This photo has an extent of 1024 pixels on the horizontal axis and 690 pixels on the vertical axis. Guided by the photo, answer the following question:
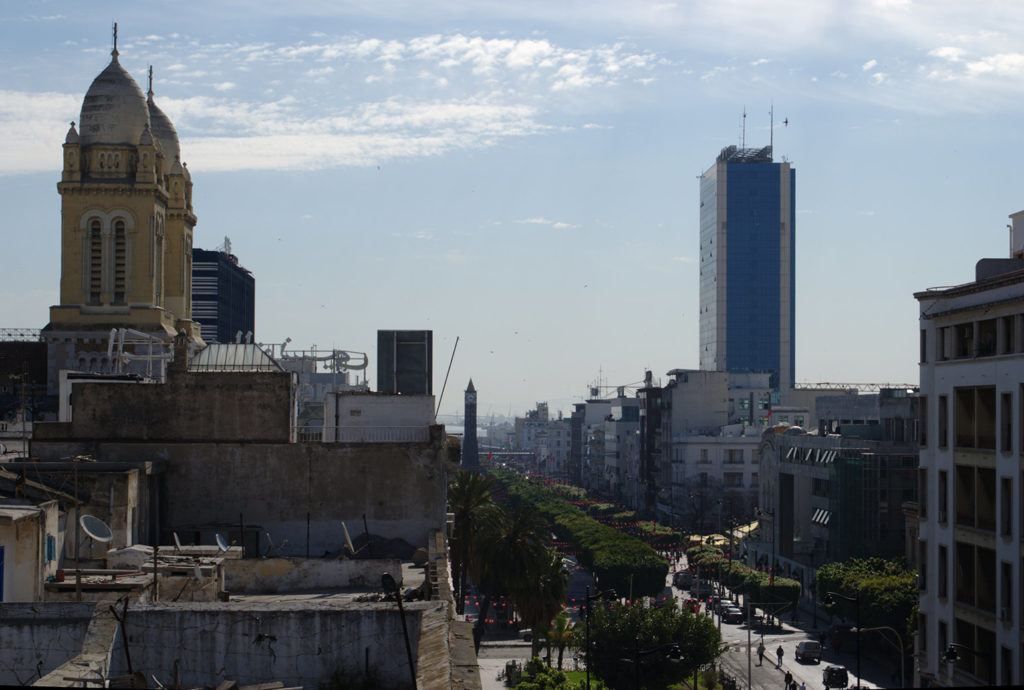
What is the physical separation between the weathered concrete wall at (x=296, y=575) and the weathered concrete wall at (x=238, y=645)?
7257mm

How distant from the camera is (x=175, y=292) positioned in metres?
74.4

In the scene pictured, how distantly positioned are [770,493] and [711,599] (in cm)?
1650

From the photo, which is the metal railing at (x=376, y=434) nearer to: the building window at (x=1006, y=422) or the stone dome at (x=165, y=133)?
the building window at (x=1006, y=422)

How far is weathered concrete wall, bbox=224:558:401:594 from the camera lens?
23.8 m

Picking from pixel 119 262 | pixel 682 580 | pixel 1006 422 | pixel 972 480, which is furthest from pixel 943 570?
pixel 682 580

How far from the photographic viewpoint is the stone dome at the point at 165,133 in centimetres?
7731

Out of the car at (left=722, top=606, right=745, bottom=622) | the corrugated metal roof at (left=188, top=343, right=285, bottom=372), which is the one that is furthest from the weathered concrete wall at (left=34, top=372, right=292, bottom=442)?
the car at (left=722, top=606, right=745, bottom=622)

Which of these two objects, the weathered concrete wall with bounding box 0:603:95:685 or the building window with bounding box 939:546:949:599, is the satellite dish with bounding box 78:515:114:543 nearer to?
the weathered concrete wall with bounding box 0:603:95:685

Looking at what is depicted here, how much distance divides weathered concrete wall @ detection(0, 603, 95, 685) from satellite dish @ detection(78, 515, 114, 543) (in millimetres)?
6439

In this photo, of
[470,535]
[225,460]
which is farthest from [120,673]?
[470,535]

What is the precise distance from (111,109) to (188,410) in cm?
4264

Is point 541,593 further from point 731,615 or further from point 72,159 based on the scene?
point 72,159

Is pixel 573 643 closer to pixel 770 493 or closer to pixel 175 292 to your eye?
pixel 175 292

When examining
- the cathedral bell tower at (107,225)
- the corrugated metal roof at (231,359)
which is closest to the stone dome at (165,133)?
the cathedral bell tower at (107,225)
